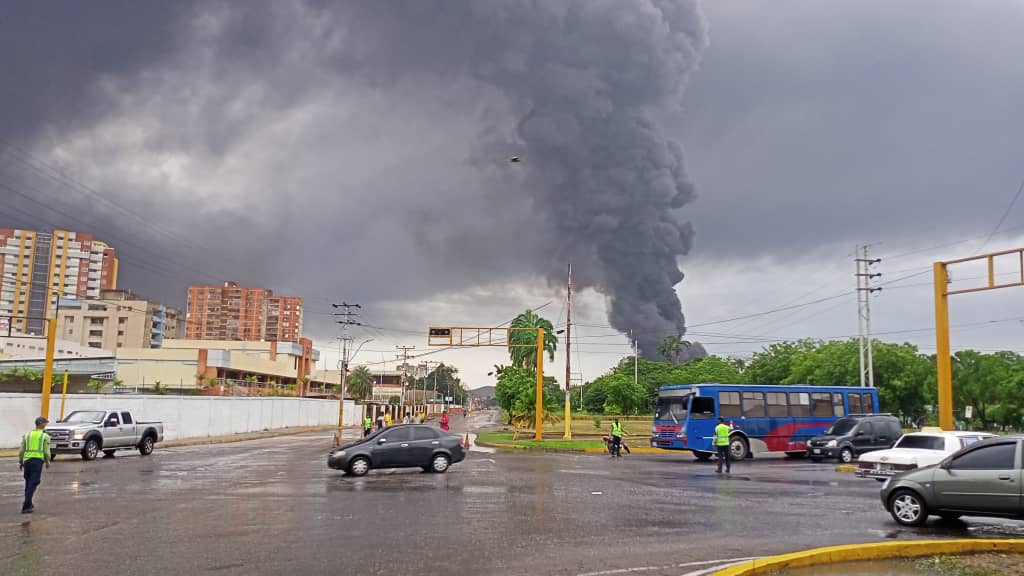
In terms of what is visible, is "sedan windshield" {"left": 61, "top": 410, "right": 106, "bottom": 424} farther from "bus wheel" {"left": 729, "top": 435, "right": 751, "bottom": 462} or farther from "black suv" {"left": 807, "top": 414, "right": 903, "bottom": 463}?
"black suv" {"left": 807, "top": 414, "right": 903, "bottom": 463}

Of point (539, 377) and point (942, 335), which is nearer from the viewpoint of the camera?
point (942, 335)

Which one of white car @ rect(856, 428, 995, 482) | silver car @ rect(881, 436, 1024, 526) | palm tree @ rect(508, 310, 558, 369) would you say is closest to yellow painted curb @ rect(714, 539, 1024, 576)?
silver car @ rect(881, 436, 1024, 526)

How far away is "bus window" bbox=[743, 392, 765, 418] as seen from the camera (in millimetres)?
32375

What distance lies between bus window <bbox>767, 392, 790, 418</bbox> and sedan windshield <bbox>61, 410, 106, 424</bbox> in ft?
88.3

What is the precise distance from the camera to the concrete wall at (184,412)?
33.4 meters

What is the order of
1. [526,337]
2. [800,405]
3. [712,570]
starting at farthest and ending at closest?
1. [526,337]
2. [800,405]
3. [712,570]

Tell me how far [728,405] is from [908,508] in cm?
1921

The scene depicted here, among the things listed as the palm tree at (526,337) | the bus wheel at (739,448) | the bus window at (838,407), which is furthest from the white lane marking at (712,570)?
the palm tree at (526,337)

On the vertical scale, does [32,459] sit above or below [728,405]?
below

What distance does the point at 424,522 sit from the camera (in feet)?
42.6

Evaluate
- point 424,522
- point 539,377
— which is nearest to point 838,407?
point 539,377

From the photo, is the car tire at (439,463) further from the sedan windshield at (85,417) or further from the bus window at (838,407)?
the bus window at (838,407)

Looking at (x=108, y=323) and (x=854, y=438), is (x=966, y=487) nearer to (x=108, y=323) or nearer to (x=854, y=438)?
(x=854, y=438)

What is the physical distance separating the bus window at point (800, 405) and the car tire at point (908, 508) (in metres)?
21.0
